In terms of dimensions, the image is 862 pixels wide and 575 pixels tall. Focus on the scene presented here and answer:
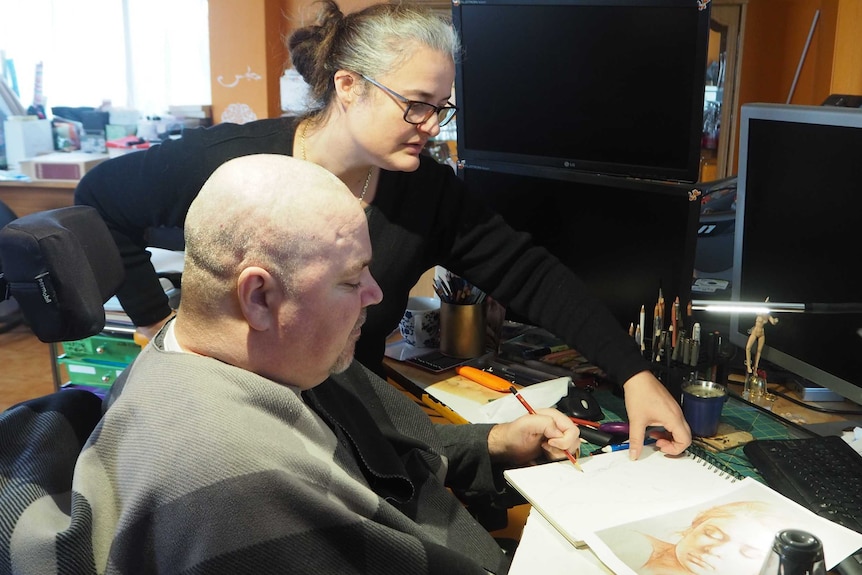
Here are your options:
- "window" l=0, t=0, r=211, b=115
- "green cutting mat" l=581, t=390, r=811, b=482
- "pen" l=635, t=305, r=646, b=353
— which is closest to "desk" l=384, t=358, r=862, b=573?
"green cutting mat" l=581, t=390, r=811, b=482

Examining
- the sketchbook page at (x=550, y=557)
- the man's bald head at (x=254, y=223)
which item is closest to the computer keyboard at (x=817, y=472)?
the sketchbook page at (x=550, y=557)

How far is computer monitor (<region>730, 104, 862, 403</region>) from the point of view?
127 centimetres

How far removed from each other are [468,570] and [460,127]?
3.78ft

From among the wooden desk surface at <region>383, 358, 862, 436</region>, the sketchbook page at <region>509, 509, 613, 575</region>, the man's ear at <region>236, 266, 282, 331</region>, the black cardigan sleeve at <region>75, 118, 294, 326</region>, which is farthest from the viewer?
the black cardigan sleeve at <region>75, 118, 294, 326</region>

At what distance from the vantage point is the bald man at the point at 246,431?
0.79 metres

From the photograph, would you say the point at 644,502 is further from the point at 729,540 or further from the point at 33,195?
the point at 33,195

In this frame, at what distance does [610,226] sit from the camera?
1636mm

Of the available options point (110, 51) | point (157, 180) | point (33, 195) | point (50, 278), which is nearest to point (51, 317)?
point (50, 278)

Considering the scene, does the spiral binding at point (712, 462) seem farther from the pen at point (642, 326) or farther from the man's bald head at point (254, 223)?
the man's bald head at point (254, 223)

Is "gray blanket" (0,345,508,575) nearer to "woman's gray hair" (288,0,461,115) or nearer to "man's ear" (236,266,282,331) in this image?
"man's ear" (236,266,282,331)

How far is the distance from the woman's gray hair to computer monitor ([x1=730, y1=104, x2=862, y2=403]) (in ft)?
1.91

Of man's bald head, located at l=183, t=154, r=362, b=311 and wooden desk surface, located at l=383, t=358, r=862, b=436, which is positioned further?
wooden desk surface, located at l=383, t=358, r=862, b=436

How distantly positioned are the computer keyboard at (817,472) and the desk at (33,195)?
3462 mm

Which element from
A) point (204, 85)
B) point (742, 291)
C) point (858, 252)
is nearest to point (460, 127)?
point (742, 291)
